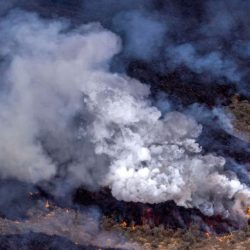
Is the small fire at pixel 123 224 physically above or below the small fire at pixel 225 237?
below

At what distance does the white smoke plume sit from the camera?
561 inches

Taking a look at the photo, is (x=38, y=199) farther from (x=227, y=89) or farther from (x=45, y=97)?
(x=227, y=89)

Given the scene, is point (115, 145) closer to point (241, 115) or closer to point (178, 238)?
point (178, 238)

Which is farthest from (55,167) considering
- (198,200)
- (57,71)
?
(198,200)

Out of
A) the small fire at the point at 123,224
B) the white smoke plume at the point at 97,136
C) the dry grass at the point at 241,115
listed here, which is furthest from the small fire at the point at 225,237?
the dry grass at the point at 241,115

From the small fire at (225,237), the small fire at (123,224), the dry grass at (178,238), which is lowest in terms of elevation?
the small fire at (123,224)

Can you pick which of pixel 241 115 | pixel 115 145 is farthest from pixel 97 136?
pixel 241 115

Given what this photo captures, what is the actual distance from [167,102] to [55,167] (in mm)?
6181

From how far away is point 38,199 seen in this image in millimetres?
14531

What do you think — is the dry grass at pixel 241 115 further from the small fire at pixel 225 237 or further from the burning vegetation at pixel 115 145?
the small fire at pixel 225 237

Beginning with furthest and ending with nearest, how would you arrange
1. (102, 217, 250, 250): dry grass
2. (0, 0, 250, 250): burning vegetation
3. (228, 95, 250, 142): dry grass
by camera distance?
(228, 95, 250, 142): dry grass
(0, 0, 250, 250): burning vegetation
(102, 217, 250, 250): dry grass

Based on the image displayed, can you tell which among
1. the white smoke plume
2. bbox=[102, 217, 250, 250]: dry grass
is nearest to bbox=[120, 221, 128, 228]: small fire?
bbox=[102, 217, 250, 250]: dry grass

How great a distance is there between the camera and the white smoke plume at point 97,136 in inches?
561

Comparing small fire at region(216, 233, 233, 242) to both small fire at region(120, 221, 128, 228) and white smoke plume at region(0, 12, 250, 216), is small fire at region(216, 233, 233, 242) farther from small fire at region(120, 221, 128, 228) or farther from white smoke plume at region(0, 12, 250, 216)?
small fire at region(120, 221, 128, 228)
